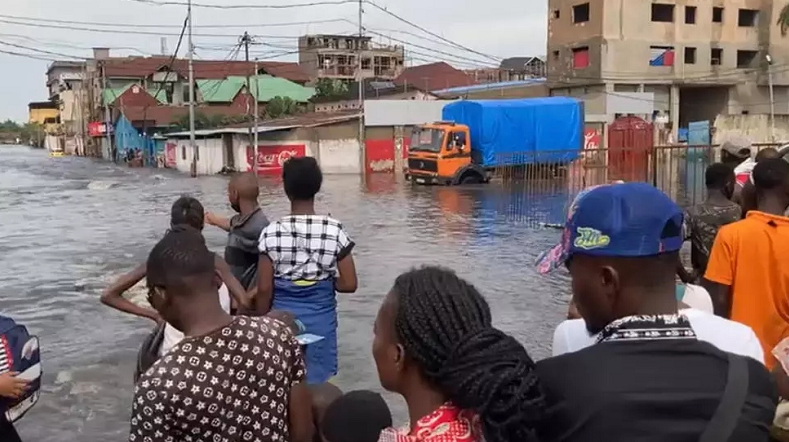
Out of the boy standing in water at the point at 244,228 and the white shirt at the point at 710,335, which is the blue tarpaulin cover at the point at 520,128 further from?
the white shirt at the point at 710,335

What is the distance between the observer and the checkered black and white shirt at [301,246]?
13.3 ft

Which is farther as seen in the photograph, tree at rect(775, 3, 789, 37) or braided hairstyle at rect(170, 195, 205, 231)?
tree at rect(775, 3, 789, 37)

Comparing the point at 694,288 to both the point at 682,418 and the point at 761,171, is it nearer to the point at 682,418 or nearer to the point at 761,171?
the point at 761,171

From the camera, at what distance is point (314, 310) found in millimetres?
4188

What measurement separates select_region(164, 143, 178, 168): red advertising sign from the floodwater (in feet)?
70.8

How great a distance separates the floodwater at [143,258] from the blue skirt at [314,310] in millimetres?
1344


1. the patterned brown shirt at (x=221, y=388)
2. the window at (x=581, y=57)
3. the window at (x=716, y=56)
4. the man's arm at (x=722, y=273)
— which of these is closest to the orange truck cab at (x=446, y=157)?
the window at (x=581, y=57)

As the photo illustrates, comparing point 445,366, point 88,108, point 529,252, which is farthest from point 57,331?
point 88,108

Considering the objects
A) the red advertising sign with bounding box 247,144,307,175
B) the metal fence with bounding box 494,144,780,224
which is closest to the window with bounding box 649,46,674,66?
the metal fence with bounding box 494,144,780,224

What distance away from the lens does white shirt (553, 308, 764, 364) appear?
1.88m

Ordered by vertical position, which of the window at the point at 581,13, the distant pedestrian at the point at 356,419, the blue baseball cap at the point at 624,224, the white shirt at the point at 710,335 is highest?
the window at the point at 581,13

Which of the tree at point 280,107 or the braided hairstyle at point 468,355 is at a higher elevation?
the tree at point 280,107

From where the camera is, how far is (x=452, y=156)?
28281 millimetres

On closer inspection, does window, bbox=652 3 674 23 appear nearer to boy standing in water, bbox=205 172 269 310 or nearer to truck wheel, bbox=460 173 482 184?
truck wheel, bbox=460 173 482 184
